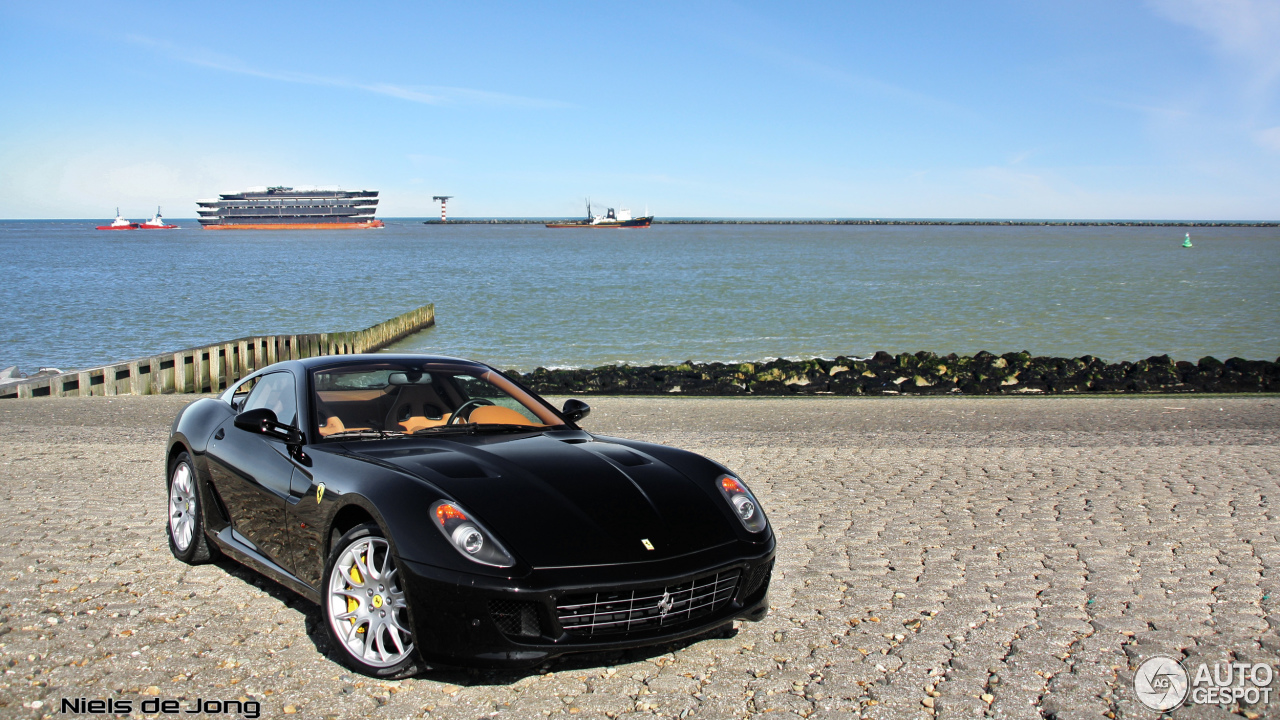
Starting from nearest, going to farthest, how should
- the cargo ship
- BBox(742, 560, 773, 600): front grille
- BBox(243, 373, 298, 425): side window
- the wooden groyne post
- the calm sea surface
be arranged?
BBox(742, 560, 773, 600): front grille < BBox(243, 373, 298, 425): side window < the wooden groyne post < the calm sea surface < the cargo ship

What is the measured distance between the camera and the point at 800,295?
157ft

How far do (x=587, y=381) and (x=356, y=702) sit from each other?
15.3 meters

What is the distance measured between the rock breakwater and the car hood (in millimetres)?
12721

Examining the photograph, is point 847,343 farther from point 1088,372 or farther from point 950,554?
point 950,554

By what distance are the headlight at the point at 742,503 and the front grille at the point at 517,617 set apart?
111cm

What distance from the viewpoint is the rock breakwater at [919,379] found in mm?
18078

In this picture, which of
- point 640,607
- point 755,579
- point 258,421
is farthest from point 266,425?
point 755,579

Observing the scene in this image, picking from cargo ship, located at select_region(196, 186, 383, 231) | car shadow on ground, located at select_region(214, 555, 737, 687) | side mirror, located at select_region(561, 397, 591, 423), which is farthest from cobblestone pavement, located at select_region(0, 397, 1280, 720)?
cargo ship, located at select_region(196, 186, 383, 231)

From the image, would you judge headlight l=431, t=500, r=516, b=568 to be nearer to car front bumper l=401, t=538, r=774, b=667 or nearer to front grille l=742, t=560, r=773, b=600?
car front bumper l=401, t=538, r=774, b=667

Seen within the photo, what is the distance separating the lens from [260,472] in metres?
4.80

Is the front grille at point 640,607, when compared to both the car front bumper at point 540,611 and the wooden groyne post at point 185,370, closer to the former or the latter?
the car front bumper at point 540,611

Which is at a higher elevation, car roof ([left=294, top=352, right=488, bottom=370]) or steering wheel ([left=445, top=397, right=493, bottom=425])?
car roof ([left=294, top=352, right=488, bottom=370])

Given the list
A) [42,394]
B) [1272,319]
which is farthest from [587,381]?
[1272,319]

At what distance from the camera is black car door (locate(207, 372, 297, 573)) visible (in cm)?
460
